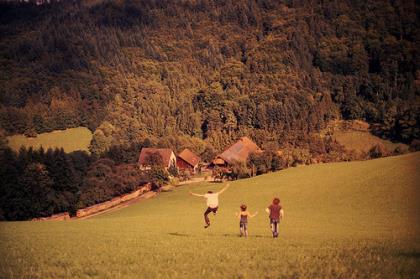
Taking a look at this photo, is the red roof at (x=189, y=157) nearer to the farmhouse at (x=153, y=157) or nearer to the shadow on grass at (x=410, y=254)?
the farmhouse at (x=153, y=157)

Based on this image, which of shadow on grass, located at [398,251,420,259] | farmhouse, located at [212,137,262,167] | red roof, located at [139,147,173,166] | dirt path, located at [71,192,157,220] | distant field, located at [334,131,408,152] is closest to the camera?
shadow on grass, located at [398,251,420,259]

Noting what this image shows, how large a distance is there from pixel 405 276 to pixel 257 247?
7.89 metres

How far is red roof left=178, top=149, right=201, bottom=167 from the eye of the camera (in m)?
134

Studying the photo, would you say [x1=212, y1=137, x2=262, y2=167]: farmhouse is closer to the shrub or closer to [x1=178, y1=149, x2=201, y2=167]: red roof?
[x1=178, y1=149, x2=201, y2=167]: red roof

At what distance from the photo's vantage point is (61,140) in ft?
531

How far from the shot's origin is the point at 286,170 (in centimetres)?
8744

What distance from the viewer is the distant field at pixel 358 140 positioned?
465ft

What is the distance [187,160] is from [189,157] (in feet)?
7.72

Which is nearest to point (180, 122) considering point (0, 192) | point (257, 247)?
point (0, 192)

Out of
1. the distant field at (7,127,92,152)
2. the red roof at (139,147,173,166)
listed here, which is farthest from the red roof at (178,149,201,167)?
the distant field at (7,127,92,152)

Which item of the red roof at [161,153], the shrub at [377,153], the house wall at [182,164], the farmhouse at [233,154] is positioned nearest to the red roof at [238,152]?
the farmhouse at [233,154]

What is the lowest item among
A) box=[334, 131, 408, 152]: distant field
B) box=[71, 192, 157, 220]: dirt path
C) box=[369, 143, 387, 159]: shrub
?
box=[71, 192, 157, 220]: dirt path

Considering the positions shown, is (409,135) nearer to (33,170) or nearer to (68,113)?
(33,170)

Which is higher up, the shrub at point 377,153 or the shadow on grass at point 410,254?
the shrub at point 377,153
